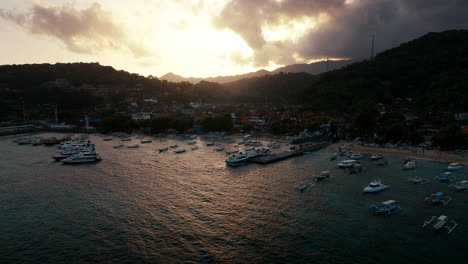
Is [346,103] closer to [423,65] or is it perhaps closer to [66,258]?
[423,65]

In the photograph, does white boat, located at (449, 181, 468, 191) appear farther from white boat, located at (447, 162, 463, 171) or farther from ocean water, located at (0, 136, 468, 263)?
white boat, located at (447, 162, 463, 171)

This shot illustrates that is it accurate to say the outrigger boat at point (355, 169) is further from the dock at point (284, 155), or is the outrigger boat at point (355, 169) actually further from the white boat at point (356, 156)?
the dock at point (284, 155)

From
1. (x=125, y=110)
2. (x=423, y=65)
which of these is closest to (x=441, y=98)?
(x=423, y=65)

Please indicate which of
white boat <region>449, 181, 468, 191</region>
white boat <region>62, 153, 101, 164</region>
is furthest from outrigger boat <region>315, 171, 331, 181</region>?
white boat <region>62, 153, 101, 164</region>

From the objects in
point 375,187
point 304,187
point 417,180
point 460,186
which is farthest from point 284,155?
point 460,186

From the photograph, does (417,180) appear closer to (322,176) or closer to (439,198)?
(439,198)

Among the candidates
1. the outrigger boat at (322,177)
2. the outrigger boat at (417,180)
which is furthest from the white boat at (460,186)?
the outrigger boat at (322,177)
